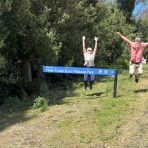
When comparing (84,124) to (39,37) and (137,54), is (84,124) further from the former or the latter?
(39,37)

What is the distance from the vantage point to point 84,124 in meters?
11.9

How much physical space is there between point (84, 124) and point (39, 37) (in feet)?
24.3

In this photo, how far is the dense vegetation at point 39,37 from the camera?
56.7 ft

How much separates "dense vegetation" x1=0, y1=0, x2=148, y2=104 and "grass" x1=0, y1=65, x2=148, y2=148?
3150 mm

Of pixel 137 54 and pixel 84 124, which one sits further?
pixel 137 54

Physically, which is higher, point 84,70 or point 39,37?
point 39,37

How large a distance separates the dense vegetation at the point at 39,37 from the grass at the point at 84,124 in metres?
3.15

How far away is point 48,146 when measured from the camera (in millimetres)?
10312

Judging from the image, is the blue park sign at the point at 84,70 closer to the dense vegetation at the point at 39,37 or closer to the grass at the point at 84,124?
the grass at the point at 84,124

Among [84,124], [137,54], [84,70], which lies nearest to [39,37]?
[84,70]

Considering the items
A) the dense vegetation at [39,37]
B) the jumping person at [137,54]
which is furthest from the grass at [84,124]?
the dense vegetation at [39,37]

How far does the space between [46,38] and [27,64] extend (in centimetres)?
146

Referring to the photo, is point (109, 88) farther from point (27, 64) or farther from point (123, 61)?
point (123, 61)

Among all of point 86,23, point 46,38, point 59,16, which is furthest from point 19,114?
point 86,23
